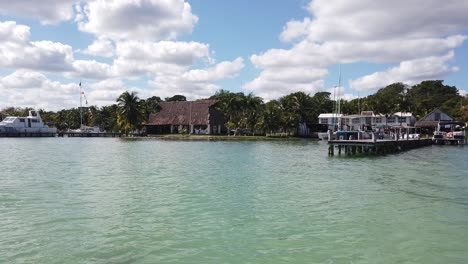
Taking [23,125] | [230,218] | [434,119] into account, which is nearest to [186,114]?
[23,125]

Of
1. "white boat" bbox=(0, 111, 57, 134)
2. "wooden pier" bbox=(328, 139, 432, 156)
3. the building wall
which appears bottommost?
"wooden pier" bbox=(328, 139, 432, 156)

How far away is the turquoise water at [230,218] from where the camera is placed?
10305mm

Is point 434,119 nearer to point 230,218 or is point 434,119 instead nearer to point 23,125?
point 230,218

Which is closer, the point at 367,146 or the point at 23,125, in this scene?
the point at 367,146

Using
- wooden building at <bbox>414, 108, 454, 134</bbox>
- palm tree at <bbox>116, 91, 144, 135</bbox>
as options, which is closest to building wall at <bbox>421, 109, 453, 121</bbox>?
wooden building at <bbox>414, 108, 454, 134</bbox>

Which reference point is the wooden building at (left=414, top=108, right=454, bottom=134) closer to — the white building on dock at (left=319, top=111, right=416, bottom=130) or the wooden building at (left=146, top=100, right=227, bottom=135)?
the white building on dock at (left=319, top=111, right=416, bottom=130)

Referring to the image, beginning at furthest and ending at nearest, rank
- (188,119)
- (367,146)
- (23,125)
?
(23,125)
(188,119)
(367,146)

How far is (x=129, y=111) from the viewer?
89250mm

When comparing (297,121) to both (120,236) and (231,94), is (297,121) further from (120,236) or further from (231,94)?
(120,236)

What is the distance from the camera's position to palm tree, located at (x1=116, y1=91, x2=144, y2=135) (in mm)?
89312

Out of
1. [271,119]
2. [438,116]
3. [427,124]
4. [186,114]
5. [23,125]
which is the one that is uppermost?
[186,114]

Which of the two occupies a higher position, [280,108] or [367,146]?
[280,108]

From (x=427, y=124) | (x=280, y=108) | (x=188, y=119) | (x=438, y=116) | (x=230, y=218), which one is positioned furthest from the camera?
(x=188, y=119)

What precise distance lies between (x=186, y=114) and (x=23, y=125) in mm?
38924
